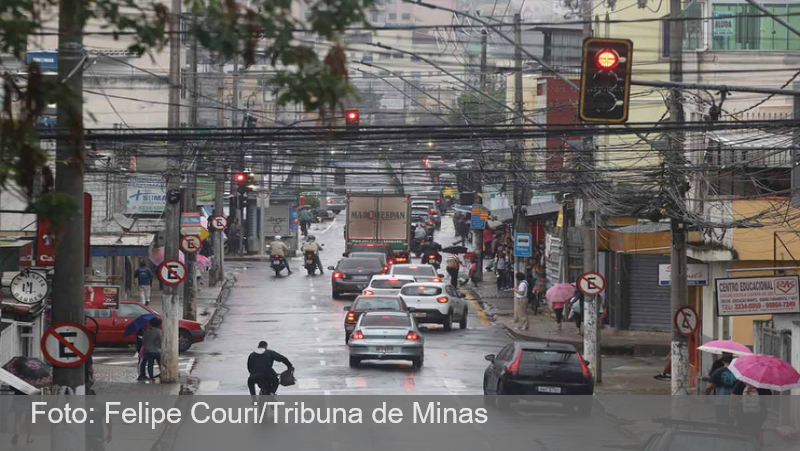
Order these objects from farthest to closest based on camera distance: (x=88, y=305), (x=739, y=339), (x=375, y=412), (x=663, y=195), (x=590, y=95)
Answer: (x=88, y=305) < (x=739, y=339) < (x=663, y=195) < (x=375, y=412) < (x=590, y=95)

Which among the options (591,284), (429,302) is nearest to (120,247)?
(429,302)

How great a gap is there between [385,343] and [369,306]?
17.8ft

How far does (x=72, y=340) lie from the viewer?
15469 mm

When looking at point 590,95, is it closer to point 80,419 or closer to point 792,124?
point 792,124

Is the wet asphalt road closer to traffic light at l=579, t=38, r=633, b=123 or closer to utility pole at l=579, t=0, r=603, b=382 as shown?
utility pole at l=579, t=0, r=603, b=382

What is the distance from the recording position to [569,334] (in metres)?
37.6

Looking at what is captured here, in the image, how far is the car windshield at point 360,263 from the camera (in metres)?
47.4

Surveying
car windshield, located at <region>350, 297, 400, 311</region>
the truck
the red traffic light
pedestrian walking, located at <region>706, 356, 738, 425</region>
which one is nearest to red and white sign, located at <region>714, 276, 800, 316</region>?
pedestrian walking, located at <region>706, 356, 738, 425</region>

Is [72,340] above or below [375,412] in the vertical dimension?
above

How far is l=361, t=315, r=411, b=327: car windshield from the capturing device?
2945 cm

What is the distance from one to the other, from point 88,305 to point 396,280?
11.6m

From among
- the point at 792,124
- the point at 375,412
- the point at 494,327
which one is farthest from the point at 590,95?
the point at 494,327

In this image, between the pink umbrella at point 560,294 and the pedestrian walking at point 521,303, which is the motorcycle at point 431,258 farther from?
the pink umbrella at point 560,294

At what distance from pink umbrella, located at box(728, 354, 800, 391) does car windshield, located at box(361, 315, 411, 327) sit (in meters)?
11.5
